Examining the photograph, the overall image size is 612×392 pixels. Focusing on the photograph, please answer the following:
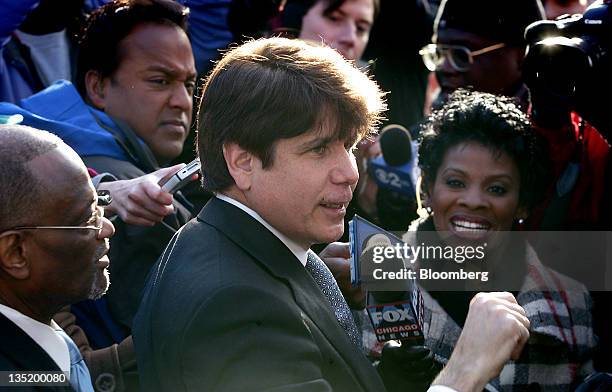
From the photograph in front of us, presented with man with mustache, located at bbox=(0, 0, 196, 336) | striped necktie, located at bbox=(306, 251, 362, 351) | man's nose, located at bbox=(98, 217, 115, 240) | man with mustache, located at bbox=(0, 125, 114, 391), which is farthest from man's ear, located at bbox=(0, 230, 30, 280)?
man with mustache, located at bbox=(0, 0, 196, 336)

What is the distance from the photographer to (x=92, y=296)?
2205mm

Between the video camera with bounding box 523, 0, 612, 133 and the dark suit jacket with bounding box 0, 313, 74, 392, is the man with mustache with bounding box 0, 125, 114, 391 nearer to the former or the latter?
the dark suit jacket with bounding box 0, 313, 74, 392

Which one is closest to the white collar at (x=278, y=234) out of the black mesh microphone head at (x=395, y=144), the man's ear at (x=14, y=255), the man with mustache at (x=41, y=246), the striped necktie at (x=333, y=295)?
the striped necktie at (x=333, y=295)

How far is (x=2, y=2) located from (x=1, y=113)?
0.68m

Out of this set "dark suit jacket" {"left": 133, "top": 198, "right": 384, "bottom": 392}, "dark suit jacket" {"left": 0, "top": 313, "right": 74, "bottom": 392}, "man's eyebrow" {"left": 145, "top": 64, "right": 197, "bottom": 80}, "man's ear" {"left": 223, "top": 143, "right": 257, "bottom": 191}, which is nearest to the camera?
"dark suit jacket" {"left": 133, "top": 198, "right": 384, "bottom": 392}

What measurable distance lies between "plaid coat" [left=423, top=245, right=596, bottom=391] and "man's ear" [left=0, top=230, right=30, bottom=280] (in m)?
1.36

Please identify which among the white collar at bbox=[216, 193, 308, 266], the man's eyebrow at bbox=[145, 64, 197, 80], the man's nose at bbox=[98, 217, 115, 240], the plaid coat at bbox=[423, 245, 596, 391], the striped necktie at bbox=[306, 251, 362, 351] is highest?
the white collar at bbox=[216, 193, 308, 266]

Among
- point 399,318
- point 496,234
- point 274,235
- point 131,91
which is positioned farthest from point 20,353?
point 496,234

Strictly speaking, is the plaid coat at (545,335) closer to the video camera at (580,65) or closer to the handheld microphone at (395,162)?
the video camera at (580,65)

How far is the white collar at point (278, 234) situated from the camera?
6.90 feet

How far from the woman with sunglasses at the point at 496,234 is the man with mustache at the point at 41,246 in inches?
48.5

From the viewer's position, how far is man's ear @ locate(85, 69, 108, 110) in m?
3.46

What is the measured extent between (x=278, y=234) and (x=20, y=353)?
0.61 metres

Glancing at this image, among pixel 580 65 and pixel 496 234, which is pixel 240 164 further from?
pixel 496 234
